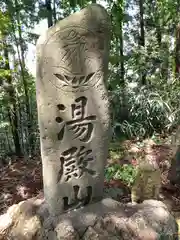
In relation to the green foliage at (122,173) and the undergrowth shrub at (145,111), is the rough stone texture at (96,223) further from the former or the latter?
the undergrowth shrub at (145,111)

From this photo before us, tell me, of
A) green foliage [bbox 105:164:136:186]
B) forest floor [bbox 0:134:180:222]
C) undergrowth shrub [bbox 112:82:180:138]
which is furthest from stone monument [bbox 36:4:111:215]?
undergrowth shrub [bbox 112:82:180:138]

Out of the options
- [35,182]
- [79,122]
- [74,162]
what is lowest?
[35,182]

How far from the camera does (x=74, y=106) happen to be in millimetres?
2184

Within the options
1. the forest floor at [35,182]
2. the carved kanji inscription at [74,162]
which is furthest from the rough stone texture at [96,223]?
the forest floor at [35,182]

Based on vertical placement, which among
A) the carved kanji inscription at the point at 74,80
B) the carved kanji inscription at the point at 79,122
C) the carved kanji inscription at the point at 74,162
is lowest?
the carved kanji inscription at the point at 74,162

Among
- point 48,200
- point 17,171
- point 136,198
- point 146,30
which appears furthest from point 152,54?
point 48,200

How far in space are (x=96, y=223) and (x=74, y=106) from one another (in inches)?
38.9

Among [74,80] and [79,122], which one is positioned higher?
[74,80]

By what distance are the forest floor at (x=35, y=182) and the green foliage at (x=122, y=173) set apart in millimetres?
126

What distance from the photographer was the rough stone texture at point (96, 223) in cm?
214

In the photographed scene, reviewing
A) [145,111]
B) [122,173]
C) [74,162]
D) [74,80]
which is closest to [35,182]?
[122,173]

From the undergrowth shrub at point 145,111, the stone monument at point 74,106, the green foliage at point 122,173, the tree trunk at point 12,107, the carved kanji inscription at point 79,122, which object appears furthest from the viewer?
the tree trunk at point 12,107

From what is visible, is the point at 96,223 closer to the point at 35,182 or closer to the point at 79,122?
the point at 79,122

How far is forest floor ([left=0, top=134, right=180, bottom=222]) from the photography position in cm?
355
